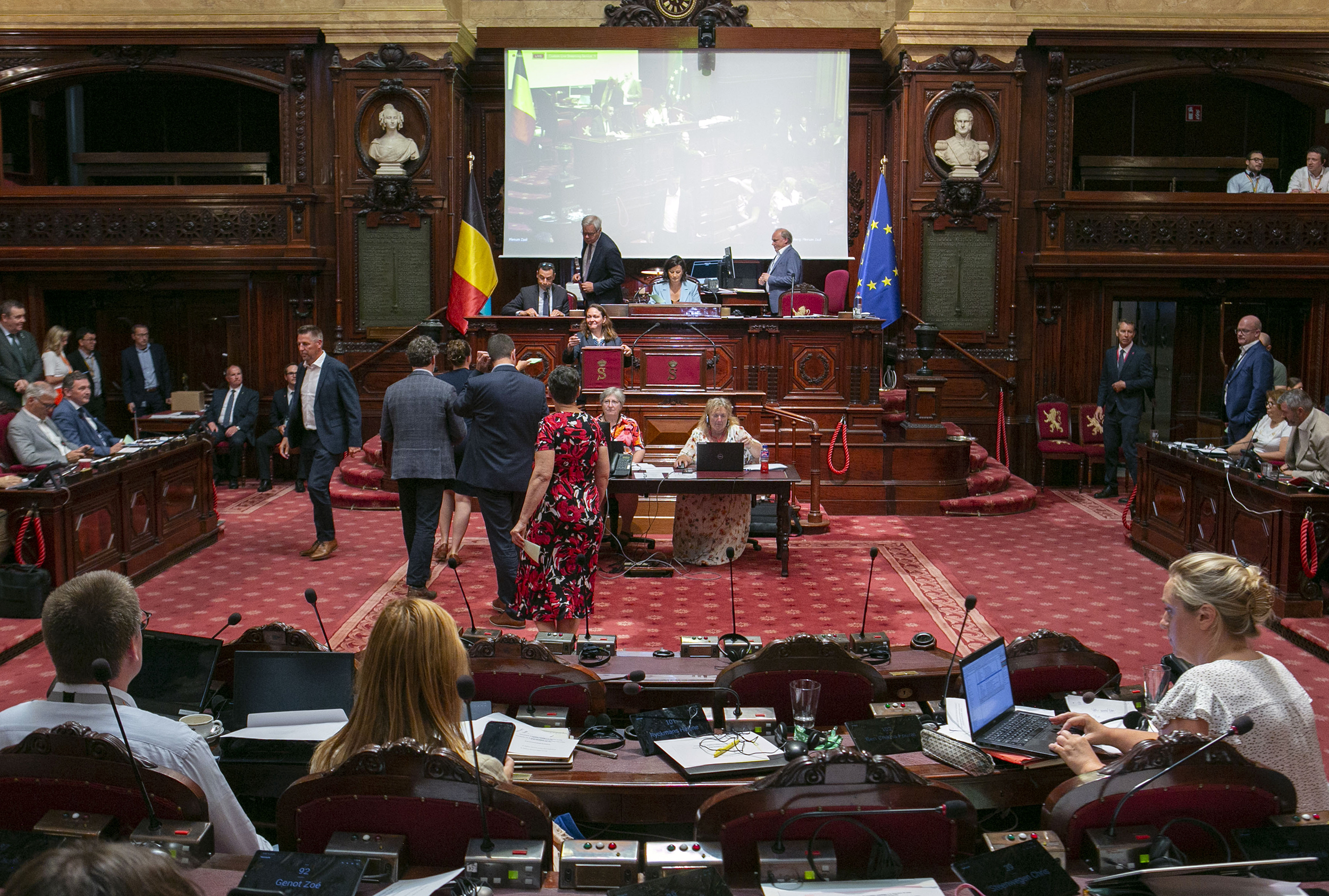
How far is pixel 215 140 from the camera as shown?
1402 centimetres

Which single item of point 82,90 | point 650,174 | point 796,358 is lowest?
point 796,358

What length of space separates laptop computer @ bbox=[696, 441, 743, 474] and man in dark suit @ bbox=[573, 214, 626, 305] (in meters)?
4.17

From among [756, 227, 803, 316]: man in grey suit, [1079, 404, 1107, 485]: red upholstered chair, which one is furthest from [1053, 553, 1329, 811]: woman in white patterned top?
[1079, 404, 1107, 485]: red upholstered chair

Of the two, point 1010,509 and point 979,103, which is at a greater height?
point 979,103

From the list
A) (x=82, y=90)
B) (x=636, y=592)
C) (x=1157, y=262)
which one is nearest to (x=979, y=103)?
(x=1157, y=262)

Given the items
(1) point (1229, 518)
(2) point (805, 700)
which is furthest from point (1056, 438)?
(2) point (805, 700)

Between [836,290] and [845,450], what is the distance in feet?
9.99

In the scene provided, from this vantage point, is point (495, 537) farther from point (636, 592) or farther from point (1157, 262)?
point (1157, 262)

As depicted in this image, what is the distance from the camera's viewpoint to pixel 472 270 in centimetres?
1167

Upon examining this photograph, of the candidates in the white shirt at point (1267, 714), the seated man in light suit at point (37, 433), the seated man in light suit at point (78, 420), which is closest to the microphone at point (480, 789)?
the white shirt at point (1267, 714)

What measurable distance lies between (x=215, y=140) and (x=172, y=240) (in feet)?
9.11

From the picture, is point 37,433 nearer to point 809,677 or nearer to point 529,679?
point 529,679

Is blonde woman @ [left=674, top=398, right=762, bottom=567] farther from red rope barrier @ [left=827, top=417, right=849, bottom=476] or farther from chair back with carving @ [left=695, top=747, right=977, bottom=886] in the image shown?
chair back with carving @ [left=695, top=747, right=977, bottom=886]

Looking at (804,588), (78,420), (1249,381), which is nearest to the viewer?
(804,588)
